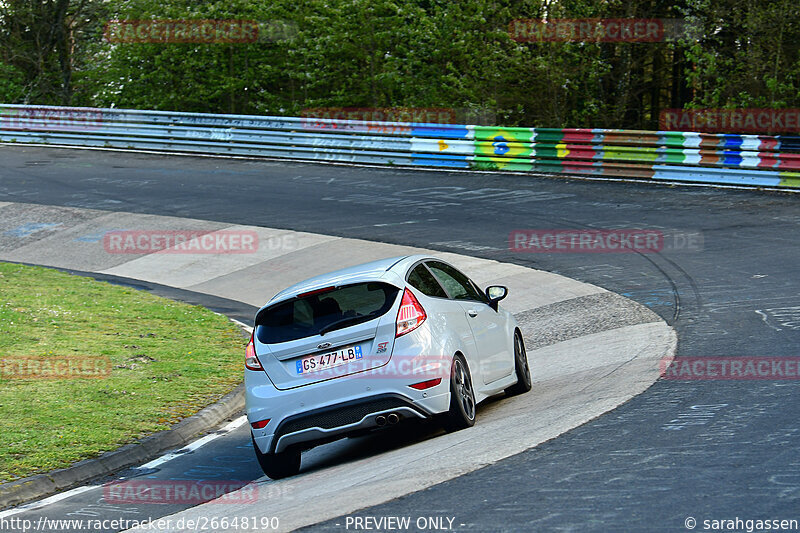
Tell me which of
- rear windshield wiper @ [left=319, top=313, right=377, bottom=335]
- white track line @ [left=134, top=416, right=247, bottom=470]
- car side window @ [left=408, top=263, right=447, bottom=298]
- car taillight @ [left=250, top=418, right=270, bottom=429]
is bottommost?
white track line @ [left=134, top=416, right=247, bottom=470]

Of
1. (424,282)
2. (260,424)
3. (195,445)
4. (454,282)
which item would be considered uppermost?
(424,282)

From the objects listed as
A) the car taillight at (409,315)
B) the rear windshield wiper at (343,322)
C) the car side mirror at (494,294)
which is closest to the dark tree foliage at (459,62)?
the car side mirror at (494,294)

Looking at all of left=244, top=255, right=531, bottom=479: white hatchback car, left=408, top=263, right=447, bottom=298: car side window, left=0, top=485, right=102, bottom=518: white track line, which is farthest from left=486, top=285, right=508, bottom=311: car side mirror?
left=0, top=485, right=102, bottom=518: white track line

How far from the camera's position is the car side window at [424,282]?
827 cm

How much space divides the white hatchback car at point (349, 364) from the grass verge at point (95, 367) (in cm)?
174

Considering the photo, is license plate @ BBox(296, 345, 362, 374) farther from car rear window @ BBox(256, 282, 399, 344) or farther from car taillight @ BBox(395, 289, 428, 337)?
car taillight @ BBox(395, 289, 428, 337)

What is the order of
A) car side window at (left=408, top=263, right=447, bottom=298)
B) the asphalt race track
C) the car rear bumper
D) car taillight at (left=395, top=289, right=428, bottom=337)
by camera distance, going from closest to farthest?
the asphalt race track < the car rear bumper < car taillight at (left=395, top=289, right=428, bottom=337) < car side window at (left=408, top=263, right=447, bottom=298)

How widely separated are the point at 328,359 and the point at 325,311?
399 mm

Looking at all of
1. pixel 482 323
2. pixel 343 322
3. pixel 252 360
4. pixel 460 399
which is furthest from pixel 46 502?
pixel 482 323

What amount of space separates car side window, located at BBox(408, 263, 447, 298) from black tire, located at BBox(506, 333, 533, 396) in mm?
1424

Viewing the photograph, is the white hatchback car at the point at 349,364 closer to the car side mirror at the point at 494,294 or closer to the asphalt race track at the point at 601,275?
the asphalt race track at the point at 601,275

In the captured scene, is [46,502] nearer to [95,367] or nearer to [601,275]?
[95,367]

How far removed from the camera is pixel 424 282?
333 inches

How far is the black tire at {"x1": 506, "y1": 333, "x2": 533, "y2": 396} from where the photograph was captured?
973cm
